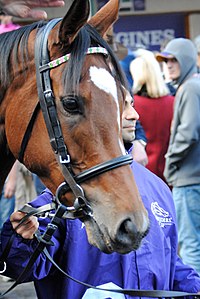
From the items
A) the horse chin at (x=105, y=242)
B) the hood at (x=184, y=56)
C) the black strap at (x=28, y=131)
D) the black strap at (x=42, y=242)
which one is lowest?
the hood at (x=184, y=56)

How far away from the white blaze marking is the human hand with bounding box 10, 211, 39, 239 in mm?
434

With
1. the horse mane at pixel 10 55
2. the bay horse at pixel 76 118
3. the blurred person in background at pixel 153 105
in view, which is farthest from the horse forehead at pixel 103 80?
the blurred person in background at pixel 153 105

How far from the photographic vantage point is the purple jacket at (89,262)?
Result: 7.89 ft

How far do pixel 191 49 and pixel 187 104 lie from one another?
755 mm

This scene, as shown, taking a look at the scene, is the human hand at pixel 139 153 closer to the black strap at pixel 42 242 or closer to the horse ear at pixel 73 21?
the black strap at pixel 42 242

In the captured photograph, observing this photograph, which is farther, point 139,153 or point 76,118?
point 139,153

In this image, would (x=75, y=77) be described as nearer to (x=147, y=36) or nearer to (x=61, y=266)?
(x=61, y=266)

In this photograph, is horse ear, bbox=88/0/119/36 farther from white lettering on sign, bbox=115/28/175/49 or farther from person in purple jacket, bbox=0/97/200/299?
white lettering on sign, bbox=115/28/175/49

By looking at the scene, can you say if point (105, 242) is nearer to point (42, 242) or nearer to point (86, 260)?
point (42, 242)

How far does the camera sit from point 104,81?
217cm

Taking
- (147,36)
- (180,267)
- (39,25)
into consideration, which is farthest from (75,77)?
(147,36)

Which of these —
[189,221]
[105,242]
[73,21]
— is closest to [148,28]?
[189,221]

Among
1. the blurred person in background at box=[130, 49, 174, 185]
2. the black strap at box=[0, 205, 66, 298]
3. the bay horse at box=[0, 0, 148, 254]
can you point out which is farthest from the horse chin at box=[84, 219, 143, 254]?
the blurred person in background at box=[130, 49, 174, 185]

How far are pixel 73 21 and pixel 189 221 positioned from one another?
9.58ft
